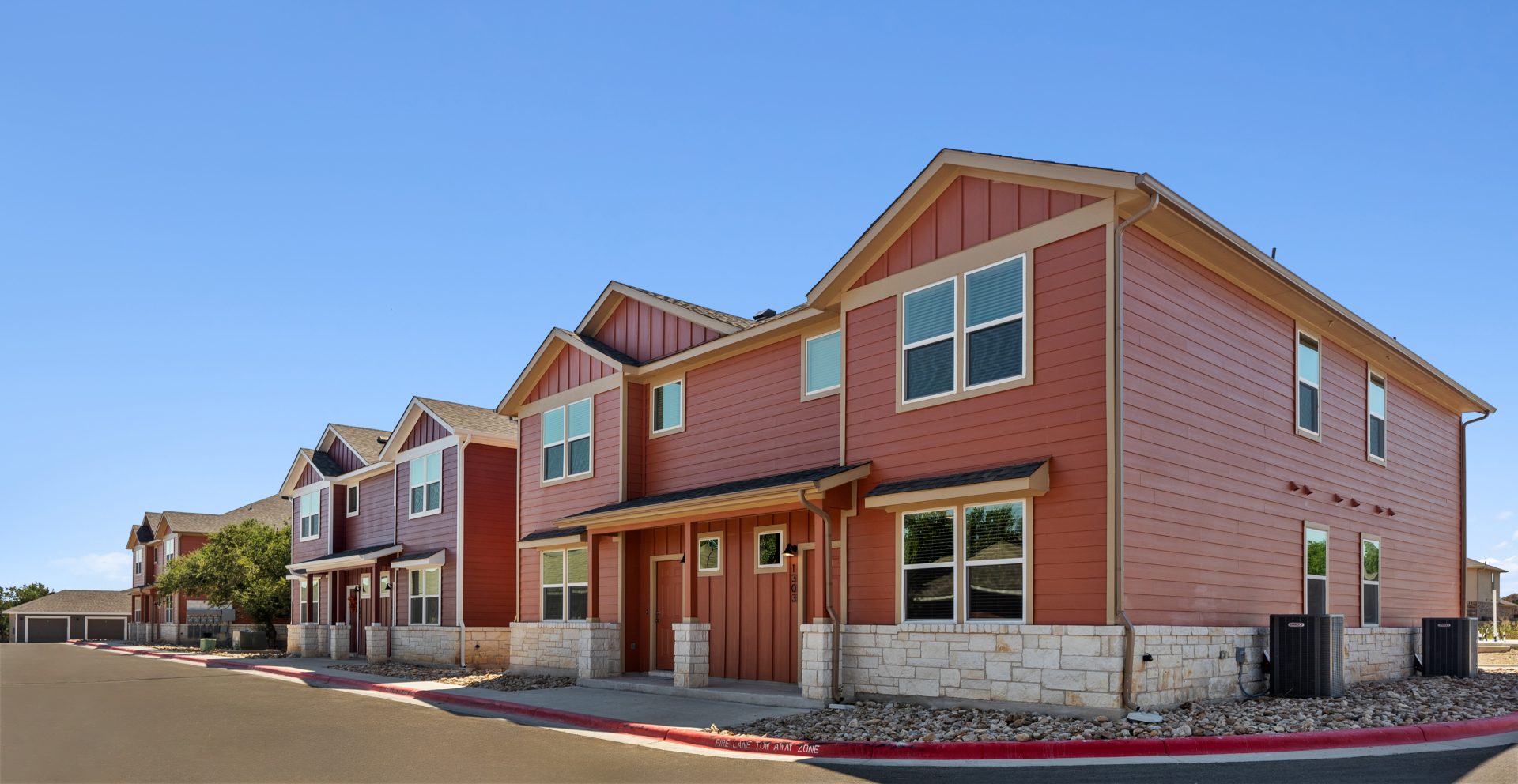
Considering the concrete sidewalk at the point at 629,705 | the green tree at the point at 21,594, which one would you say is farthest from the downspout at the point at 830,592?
the green tree at the point at 21,594

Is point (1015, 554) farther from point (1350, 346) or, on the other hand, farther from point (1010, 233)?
point (1350, 346)

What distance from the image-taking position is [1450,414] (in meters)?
23.5

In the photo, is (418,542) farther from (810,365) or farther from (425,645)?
(810,365)

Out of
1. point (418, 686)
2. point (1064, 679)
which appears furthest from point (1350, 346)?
point (418, 686)

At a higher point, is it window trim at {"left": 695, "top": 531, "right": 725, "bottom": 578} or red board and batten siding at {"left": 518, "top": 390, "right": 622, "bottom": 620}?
red board and batten siding at {"left": 518, "top": 390, "right": 622, "bottom": 620}

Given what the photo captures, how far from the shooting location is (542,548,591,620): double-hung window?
22797 millimetres

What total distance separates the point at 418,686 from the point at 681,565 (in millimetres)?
5843

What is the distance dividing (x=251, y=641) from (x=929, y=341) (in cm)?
3709

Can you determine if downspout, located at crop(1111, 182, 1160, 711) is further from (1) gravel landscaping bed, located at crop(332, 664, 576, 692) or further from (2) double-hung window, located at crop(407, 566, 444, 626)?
(2) double-hung window, located at crop(407, 566, 444, 626)

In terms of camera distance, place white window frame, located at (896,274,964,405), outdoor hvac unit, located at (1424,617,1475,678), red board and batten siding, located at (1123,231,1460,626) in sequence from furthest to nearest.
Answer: outdoor hvac unit, located at (1424,617,1475,678), white window frame, located at (896,274,964,405), red board and batten siding, located at (1123,231,1460,626)

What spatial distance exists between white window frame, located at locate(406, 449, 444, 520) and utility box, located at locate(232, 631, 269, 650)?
15622 mm

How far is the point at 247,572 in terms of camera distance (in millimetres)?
41875

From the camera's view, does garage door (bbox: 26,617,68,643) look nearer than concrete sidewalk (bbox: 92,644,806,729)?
No

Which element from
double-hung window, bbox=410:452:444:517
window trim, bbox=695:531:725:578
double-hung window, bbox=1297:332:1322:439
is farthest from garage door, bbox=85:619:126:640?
double-hung window, bbox=1297:332:1322:439
